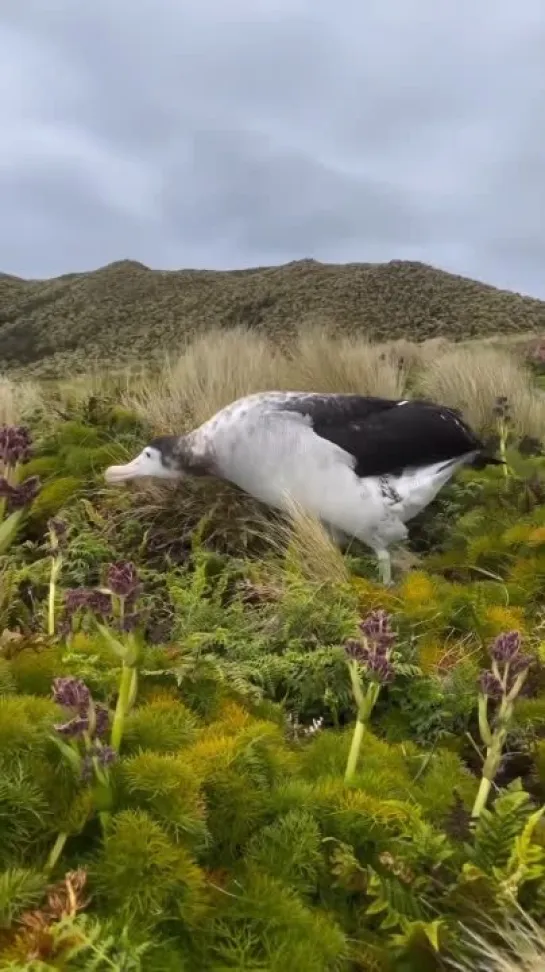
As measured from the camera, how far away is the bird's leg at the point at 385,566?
5.14 meters

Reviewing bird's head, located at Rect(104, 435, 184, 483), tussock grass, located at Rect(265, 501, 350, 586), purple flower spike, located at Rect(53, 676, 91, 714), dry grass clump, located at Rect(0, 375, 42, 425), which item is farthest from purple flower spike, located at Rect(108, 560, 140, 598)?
dry grass clump, located at Rect(0, 375, 42, 425)

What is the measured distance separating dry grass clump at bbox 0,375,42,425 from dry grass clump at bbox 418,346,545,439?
4268 mm

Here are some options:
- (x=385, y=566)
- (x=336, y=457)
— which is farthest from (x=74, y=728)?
(x=336, y=457)

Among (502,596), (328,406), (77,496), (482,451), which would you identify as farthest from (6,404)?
(502,596)

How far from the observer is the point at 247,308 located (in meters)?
52.0

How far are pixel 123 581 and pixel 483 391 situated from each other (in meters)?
7.62

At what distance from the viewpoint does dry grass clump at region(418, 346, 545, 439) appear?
8.40 metres

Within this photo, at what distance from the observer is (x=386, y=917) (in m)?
2.08

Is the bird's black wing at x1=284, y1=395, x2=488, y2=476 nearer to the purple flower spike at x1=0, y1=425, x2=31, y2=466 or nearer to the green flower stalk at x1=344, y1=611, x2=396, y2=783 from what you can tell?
the green flower stalk at x1=344, y1=611, x2=396, y2=783

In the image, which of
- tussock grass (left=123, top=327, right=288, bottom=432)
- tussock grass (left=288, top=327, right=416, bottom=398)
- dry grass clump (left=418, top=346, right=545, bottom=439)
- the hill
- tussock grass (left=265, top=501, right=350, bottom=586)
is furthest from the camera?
the hill

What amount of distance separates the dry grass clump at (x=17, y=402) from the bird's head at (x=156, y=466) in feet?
6.61

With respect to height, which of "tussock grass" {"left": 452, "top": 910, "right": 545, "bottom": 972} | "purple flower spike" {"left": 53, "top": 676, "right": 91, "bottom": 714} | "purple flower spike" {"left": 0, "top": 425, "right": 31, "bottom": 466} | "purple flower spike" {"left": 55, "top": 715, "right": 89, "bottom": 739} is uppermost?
"purple flower spike" {"left": 0, "top": 425, "right": 31, "bottom": 466}

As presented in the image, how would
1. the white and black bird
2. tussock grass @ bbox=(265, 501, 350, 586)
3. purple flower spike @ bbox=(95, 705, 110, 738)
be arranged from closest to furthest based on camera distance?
purple flower spike @ bbox=(95, 705, 110, 738) < tussock grass @ bbox=(265, 501, 350, 586) < the white and black bird

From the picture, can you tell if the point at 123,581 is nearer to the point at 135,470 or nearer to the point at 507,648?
the point at 507,648
